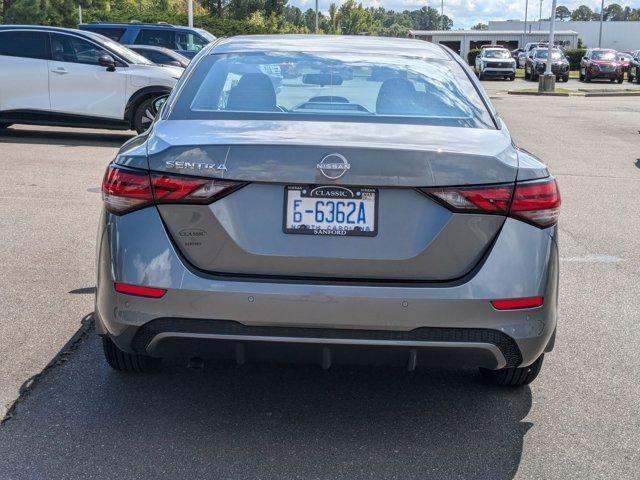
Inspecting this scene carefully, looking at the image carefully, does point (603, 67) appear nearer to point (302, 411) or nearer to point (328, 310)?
point (302, 411)

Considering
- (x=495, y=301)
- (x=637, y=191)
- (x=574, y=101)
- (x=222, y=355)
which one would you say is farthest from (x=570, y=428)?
(x=574, y=101)

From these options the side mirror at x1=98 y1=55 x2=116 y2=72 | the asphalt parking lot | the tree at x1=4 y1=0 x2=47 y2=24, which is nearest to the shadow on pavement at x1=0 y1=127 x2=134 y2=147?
the side mirror at x1=98 y1=55 x2=116 y2=72

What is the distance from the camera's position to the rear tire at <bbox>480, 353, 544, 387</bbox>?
4223 mm

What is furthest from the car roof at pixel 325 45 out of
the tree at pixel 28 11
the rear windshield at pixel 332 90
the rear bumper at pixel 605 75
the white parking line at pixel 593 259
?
the tree at pixel 28 11

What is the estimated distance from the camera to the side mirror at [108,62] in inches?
565

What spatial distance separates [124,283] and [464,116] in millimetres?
1695

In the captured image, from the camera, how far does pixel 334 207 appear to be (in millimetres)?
3467

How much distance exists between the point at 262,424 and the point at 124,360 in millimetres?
804

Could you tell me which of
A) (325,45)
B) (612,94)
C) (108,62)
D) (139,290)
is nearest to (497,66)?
(612,94)

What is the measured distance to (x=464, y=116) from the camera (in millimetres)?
4113

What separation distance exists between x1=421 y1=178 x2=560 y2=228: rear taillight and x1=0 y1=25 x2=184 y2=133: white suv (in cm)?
1150

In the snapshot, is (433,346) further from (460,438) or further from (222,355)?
(222,355)

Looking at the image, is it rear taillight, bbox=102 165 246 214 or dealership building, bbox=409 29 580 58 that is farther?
dealership building, bbox=409 29 580 58

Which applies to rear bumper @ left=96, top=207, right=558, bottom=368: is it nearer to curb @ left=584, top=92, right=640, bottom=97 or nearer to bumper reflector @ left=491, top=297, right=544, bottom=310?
bumper reflector @ left=491, top=297, right=544, bottom=310
